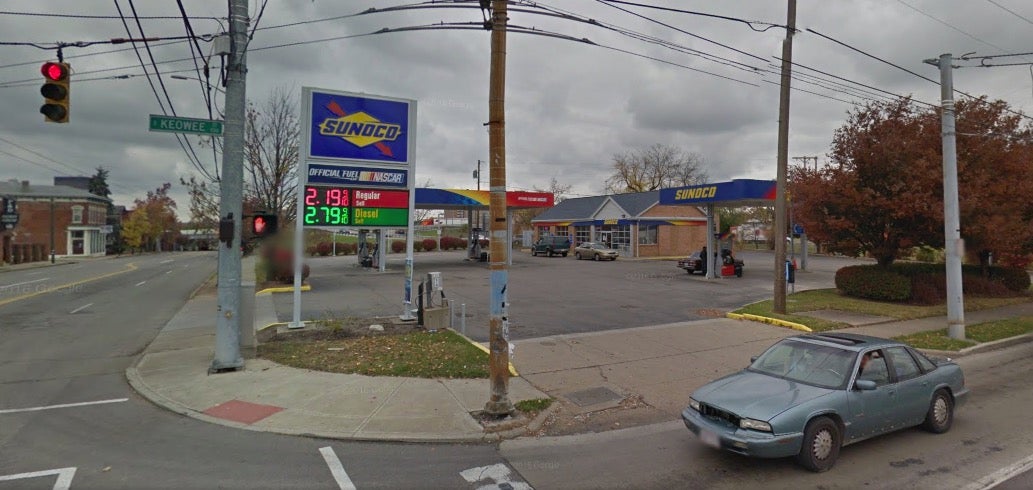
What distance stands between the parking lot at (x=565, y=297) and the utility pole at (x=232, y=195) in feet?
16.7

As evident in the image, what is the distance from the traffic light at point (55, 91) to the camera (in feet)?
27.3

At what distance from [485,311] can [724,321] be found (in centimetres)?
686

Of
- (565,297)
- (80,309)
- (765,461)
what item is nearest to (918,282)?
(565,297)

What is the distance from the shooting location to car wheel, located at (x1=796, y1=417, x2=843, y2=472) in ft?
16.5

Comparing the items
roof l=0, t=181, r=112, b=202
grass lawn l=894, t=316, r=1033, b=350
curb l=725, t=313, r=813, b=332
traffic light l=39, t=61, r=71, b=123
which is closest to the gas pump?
curb l=725, t=313, r=813, b=332

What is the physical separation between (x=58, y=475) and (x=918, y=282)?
22.5 metres

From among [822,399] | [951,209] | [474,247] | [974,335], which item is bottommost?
[974,335]

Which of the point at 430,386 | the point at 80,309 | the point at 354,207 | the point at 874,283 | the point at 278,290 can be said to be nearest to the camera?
the point at 430,386

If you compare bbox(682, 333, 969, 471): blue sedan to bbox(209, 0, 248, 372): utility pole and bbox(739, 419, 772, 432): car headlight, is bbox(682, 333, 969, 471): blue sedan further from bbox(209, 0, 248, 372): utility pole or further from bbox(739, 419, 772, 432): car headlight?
bbox(209, 0, 248, 372): utility pole

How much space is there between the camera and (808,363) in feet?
19.5

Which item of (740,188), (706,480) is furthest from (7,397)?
(740,188)

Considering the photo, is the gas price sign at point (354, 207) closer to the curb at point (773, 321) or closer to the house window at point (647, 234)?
the curb at point (773, 321)

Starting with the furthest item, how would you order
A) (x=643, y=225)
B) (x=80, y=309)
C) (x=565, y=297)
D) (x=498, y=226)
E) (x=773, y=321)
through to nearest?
(x=643, y=225), (x=565, y=297), (x=80, y=309), (x=773, y=321), (x=498, y=226)

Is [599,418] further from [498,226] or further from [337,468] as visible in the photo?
[337,468]
